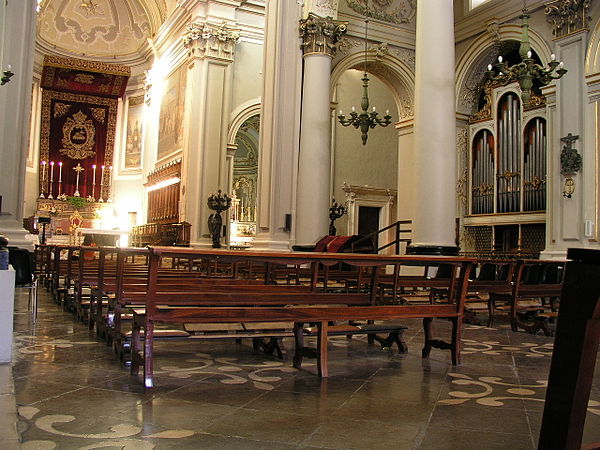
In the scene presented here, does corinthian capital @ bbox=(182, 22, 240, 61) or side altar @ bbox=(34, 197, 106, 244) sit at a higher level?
corinthian capital @ bbox=(182, 22, 240, 61)

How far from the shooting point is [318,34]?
41.9ft

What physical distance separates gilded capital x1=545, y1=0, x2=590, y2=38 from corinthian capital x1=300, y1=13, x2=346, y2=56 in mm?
4931

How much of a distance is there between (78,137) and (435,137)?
20.9 metres

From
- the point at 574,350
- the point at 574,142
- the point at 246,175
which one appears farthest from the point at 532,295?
the point at 246,175

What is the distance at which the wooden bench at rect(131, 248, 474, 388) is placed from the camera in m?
3.67

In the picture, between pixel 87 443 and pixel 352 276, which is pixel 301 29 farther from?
pixel 87 443

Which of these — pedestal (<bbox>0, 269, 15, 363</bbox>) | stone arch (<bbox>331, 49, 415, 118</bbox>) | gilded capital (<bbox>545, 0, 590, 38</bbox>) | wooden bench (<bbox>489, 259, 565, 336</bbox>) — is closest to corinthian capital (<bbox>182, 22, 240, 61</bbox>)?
stone arch (<bbox>331, 49, 415, 118</bbox>)

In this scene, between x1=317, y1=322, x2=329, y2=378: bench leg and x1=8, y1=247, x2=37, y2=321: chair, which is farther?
x1=8, y1=247, x2=37, y2=321: chair

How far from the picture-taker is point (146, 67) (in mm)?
26141

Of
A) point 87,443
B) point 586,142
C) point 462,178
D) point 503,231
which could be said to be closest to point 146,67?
point 462,178

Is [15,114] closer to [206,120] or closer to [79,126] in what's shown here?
[206,120]

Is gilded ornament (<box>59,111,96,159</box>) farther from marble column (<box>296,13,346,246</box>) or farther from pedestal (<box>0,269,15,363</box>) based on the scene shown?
pedestal (<box>0,269,15,363</box>)

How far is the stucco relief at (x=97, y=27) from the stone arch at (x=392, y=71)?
44.1ft

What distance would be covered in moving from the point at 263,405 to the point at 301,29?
438 inches
